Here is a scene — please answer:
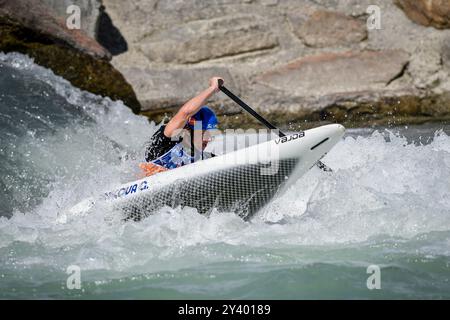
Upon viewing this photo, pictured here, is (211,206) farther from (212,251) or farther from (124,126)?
(124,126)

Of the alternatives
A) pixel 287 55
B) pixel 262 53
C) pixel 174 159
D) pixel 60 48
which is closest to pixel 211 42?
pixel 262 53

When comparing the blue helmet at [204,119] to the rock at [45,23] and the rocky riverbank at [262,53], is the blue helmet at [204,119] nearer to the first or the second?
the rocky riverbank at [262,53]

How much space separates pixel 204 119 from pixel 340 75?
145 inches

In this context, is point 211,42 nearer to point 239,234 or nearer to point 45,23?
point 45,23

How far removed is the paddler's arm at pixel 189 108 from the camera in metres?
5.55

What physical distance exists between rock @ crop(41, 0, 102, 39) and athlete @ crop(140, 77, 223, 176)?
3603mm

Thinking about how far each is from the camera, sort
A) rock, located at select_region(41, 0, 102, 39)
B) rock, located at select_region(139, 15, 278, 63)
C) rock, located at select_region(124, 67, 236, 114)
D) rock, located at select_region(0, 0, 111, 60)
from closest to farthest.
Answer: rock, located at select_region(0, 0, 111, 60), rock, located at select_region(124, 67, 236, 114), rock, located at select_region(41, 0, 102, 39), rock, located at select_region(139, 15, 278, 63)

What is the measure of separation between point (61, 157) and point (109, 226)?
2050 mm

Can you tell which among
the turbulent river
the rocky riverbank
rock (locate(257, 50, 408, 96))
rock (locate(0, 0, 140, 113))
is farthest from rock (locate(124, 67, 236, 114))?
the turbulent river

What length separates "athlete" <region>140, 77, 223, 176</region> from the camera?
565 centimetres

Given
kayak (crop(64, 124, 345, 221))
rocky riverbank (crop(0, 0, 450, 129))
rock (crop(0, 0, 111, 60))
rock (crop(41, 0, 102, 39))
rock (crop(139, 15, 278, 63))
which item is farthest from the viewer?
rock (crop(139, 15, 278, 63))

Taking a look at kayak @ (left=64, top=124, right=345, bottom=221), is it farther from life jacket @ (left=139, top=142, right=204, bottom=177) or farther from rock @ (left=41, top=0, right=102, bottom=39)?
rock @ (left=41, top=0, right=102, bottom=39)

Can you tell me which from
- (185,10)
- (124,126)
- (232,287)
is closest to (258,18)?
(185,10)

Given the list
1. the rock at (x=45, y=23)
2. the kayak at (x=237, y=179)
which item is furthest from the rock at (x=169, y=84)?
the kayak at (x=237, y=179)
